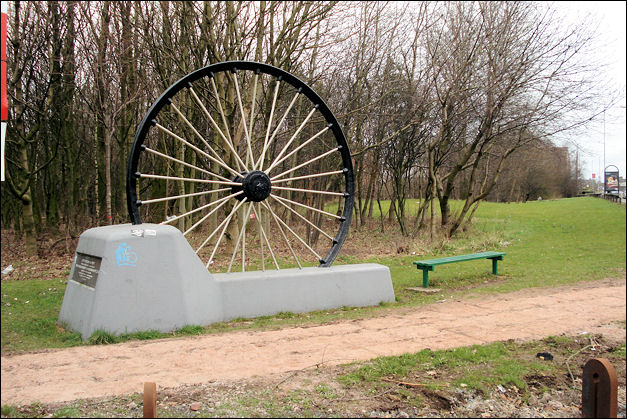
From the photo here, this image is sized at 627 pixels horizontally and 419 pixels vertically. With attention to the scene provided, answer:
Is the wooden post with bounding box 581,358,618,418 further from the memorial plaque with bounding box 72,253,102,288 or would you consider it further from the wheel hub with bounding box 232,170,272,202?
the wheel hub with bounding box 232,170,272,202

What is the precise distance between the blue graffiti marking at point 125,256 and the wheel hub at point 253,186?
91.0 inches

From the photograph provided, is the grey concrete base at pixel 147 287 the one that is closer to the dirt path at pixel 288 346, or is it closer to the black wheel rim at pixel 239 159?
the dirt path at pixel 288 346

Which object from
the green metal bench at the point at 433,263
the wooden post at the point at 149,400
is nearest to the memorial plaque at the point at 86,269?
the wooden post at the point at 149,400

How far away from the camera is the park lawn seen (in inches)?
160

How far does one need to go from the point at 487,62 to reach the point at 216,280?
12197mm

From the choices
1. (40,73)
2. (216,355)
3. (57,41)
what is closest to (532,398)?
(216,355)

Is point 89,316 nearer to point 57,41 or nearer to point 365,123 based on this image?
point 57,41

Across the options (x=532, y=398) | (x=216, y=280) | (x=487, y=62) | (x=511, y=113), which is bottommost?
(x=532, y=398)

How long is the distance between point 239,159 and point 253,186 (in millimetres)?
496

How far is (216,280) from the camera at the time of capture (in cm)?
793

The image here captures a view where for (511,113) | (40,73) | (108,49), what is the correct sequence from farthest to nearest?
(511,113) < (40,73) < (108,49)

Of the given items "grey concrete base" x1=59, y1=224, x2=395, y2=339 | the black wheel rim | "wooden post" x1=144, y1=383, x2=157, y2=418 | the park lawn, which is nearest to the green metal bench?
the park lawn

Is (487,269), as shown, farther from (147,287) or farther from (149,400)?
(149,400)

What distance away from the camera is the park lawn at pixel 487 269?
13.4 ft
